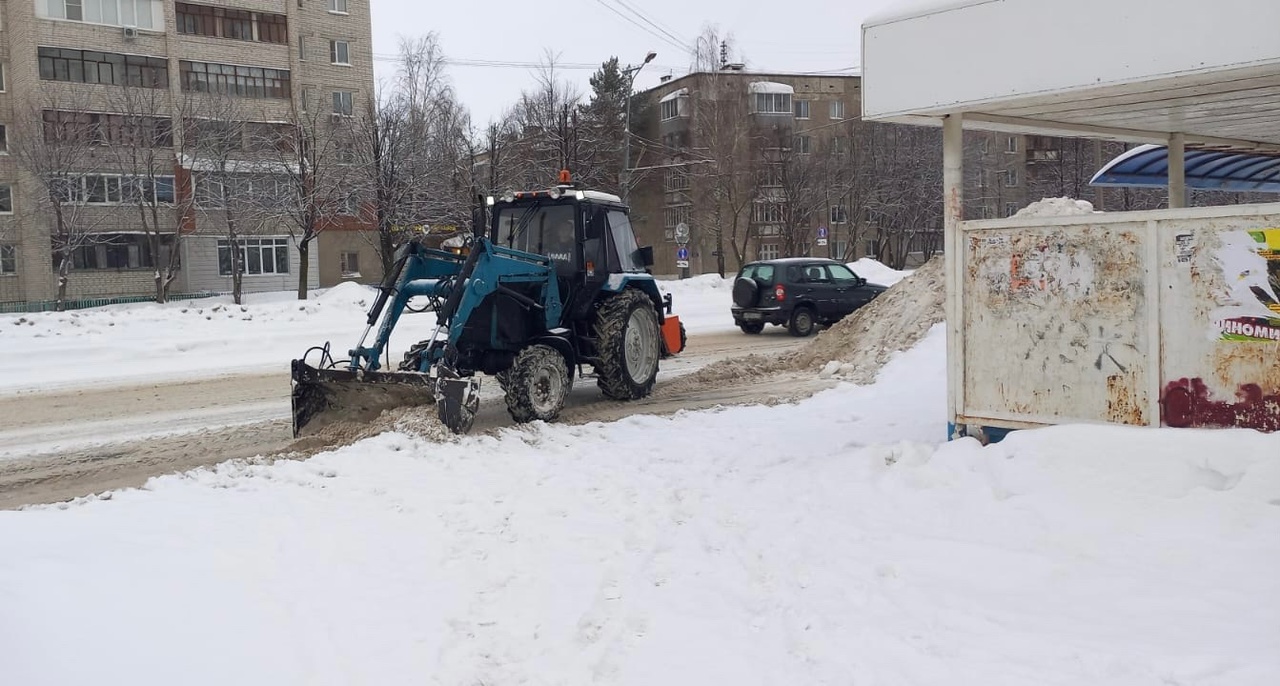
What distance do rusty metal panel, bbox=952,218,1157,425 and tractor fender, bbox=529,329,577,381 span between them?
4.57 metres

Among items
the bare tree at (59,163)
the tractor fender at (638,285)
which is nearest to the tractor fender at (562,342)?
the tractor fender at (638,285)

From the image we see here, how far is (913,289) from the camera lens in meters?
16.6

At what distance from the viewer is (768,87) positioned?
5791cm

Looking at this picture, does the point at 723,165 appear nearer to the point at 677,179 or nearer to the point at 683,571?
the point at 677,179

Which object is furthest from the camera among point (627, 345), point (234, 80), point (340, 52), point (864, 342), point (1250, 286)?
point (340, 52)

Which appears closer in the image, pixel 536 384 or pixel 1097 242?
pixel 1097 242

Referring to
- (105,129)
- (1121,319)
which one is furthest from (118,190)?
(1121,319)

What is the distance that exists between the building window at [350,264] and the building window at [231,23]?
1018 centimetres

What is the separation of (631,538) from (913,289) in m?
11.2

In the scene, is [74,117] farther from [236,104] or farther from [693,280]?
[693,280]

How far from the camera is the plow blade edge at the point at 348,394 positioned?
9.48m

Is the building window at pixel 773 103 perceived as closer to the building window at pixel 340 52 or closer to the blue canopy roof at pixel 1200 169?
the building window at pixel 340 52

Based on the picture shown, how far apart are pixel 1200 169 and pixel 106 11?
4324 cm

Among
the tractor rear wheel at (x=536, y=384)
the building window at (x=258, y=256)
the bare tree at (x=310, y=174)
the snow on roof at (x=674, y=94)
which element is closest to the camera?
the tractor rear wheel at (x=536, y=384)
